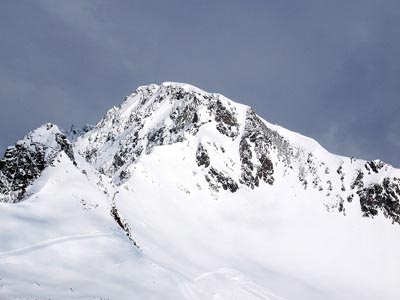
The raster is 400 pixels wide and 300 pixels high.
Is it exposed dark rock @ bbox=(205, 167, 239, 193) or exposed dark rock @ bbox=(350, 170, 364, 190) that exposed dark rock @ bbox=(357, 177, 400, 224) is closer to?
exposed dark rock @ bbox=(350, 170, 364, 190)

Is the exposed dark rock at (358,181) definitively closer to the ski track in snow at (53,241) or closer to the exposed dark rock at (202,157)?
the exposed dark rock at (202,157)

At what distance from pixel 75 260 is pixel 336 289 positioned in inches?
2133

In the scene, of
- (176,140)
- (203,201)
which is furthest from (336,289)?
(176,140)

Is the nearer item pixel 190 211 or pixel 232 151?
pixel 190 211

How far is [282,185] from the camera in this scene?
85438mm

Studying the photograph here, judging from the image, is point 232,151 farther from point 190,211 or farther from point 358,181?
point 358,181

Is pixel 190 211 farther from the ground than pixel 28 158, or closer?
farther from the ground

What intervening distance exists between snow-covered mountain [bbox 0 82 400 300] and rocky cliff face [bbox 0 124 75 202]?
4.2 inches

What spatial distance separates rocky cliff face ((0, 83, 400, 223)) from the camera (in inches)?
3182

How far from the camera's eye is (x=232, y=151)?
83375 millimetres

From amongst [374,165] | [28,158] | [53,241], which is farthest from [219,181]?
[53,241]

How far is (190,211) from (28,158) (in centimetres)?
3576

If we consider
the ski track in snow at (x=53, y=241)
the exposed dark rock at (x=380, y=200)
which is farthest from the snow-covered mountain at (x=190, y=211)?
the exposed dark rock at (x=380, y=200)

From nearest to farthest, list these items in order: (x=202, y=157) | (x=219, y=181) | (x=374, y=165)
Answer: (x=219, y=181), (x=202, y=157), (x=374, y=165)
